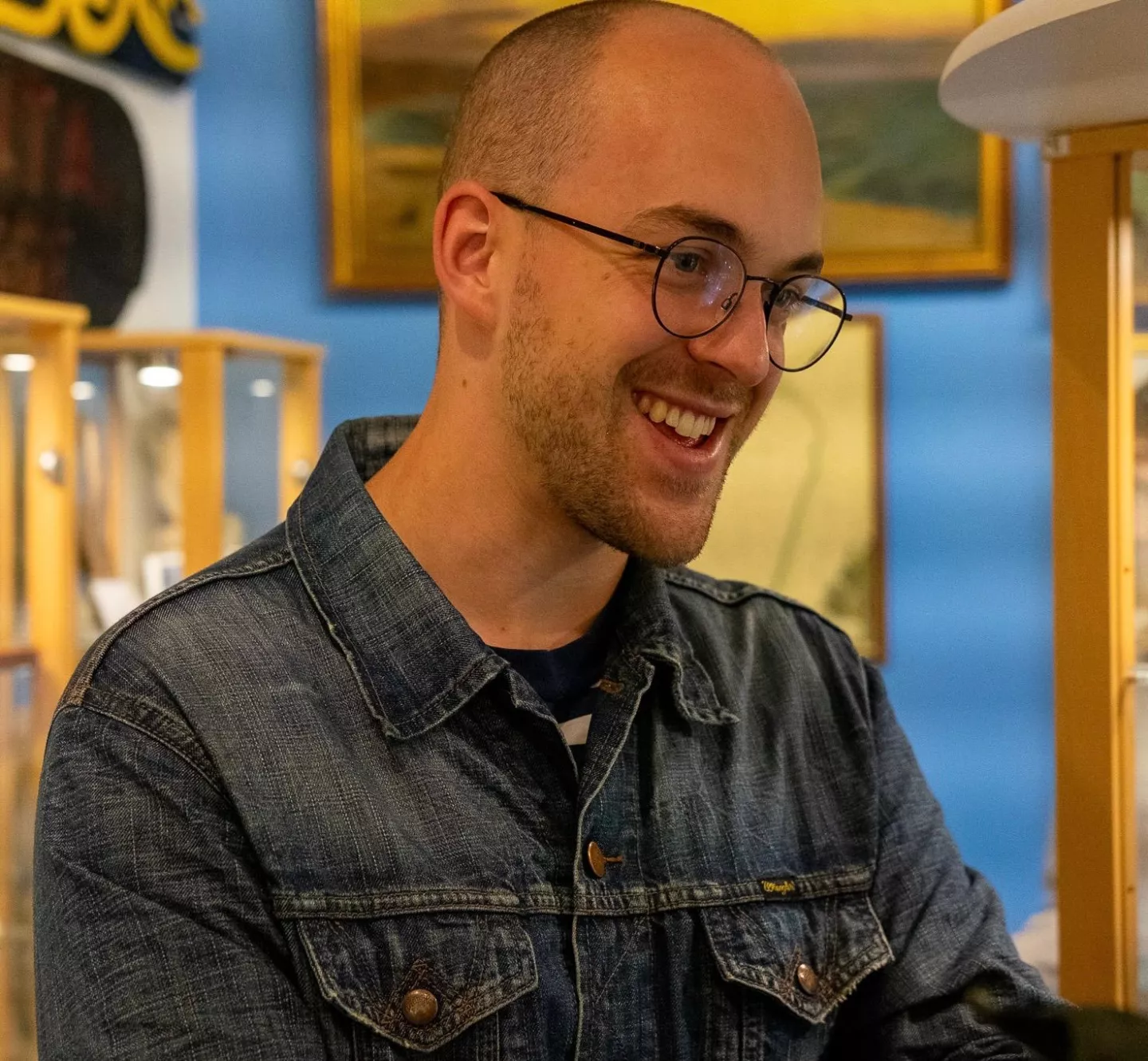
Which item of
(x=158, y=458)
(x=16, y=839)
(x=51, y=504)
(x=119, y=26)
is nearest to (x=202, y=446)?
(x=158, y=458)

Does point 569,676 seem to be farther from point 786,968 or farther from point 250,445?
point 250,445

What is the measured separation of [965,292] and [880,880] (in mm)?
1541

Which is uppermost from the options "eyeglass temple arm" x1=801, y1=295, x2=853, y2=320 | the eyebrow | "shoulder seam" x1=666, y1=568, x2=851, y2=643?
the eyebrow

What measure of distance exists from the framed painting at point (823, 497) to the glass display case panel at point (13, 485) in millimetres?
1204

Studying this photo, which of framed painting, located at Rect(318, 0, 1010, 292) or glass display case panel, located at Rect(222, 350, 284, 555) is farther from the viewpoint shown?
framed painting, located at Rect(318, 0, 1010, 292)

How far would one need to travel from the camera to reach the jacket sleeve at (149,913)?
0.97 m

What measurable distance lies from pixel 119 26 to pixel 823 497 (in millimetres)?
1533

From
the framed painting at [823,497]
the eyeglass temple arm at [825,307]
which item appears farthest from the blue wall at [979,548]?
the eyeglass temple arm at [825,307]

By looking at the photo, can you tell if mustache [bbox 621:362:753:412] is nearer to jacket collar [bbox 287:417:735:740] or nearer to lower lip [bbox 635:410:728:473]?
lower lip [bbox 635:410:728:473]

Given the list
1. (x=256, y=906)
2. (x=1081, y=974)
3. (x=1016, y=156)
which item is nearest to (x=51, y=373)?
(x=256, y=906)

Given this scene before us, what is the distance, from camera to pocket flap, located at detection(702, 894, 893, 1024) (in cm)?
119

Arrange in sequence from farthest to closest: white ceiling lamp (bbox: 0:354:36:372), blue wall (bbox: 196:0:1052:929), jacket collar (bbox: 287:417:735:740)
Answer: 1. blue wall (bbox: 196:0:1052:929)
2. white ceiling lamp (bbox: 0:354:36:372)
3. jacket collar (bbox: 287:417:735:740)

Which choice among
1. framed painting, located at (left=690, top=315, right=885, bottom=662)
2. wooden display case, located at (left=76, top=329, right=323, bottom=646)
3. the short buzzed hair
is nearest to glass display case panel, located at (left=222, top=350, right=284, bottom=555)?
wooden display case, located at (left=76, top=329, right=323, bottom=646)

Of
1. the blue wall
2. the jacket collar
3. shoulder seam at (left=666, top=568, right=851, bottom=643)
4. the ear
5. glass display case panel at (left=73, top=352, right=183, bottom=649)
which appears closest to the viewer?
the jacket collar
